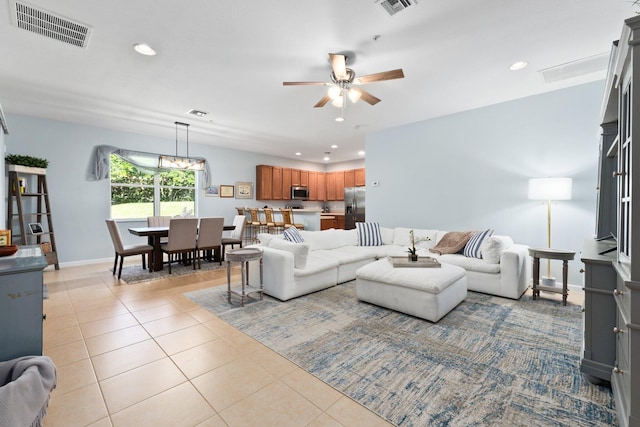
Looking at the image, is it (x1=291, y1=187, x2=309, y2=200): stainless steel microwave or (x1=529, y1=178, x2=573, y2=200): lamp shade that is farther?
(x1=291, y1=187, x2=309, y2=200): stainless steel microwave

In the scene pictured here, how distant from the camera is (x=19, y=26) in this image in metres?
2.32

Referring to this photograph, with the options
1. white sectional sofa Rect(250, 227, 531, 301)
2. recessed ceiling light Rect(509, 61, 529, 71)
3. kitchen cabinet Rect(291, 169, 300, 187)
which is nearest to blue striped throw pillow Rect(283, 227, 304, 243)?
white sectional sofa Rect(250, 227, 531, 301)

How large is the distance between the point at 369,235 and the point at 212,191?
4.34 metres

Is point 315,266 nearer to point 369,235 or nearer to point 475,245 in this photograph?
point 369,235

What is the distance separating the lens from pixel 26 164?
4.43 m

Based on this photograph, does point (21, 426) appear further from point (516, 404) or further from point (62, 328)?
point (516, 404)

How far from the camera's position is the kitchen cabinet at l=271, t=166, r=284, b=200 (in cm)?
820

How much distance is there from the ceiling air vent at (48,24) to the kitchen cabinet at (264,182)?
5404 millimetres

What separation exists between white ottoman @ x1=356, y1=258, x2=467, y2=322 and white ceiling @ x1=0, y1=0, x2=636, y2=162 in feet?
7.47

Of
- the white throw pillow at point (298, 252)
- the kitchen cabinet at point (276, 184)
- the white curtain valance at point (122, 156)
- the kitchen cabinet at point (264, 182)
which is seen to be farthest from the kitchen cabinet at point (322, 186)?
the white throw pillow at point (298, 252)

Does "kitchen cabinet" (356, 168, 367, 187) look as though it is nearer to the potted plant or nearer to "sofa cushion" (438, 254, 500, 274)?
"sofa cushion" (438, 254, 500, 274)

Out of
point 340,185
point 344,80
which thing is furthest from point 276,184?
point 344,80

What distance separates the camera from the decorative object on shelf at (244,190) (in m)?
7.61

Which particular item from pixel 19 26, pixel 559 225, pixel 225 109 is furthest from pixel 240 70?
pixel 559 225
